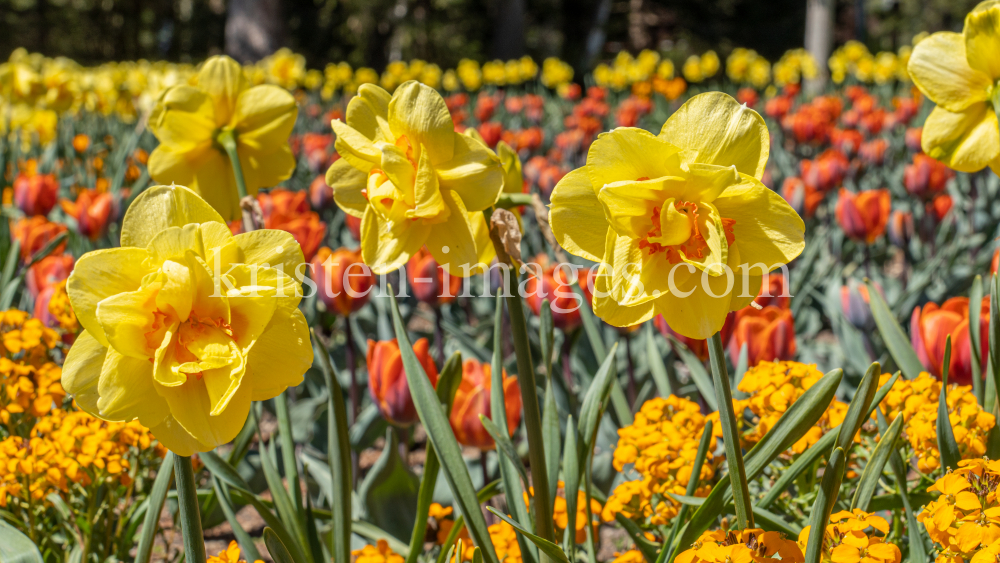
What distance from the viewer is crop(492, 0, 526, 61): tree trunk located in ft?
43.6

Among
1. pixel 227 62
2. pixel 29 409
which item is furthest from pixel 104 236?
pixel 227 62

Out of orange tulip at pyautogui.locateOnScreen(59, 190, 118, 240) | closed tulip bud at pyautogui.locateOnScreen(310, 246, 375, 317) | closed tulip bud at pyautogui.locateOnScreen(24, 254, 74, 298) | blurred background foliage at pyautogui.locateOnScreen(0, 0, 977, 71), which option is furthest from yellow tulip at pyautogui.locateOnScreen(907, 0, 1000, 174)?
blurred background foliage at pyautogui.locateOnScreen(0, 0, 977, 71)

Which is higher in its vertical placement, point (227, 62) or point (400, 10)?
point (400, 10)

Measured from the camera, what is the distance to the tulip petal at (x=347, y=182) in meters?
0.92

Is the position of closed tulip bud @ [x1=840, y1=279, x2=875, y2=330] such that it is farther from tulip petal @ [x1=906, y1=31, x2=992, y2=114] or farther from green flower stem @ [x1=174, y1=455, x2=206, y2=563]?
green flower stem @ [x1=174, y1=455, x2=206, y2=563]

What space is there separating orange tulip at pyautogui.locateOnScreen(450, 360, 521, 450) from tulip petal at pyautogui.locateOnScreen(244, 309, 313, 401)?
662 millimetres

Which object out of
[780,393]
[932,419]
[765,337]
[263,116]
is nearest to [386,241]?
[263,116]

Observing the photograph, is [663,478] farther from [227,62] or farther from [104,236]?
[104,236]

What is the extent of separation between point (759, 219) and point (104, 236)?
265cm

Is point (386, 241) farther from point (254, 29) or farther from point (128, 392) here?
point (254, 29)

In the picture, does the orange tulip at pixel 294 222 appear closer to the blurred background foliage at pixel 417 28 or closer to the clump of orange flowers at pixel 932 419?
the clump of orange flowers at pixel 932 419

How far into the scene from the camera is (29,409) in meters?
1.39

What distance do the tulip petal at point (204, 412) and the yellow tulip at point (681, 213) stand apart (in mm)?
337

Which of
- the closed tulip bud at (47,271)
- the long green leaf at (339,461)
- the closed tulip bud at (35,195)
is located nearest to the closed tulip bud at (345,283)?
the closed tulip bud at (47,271)
